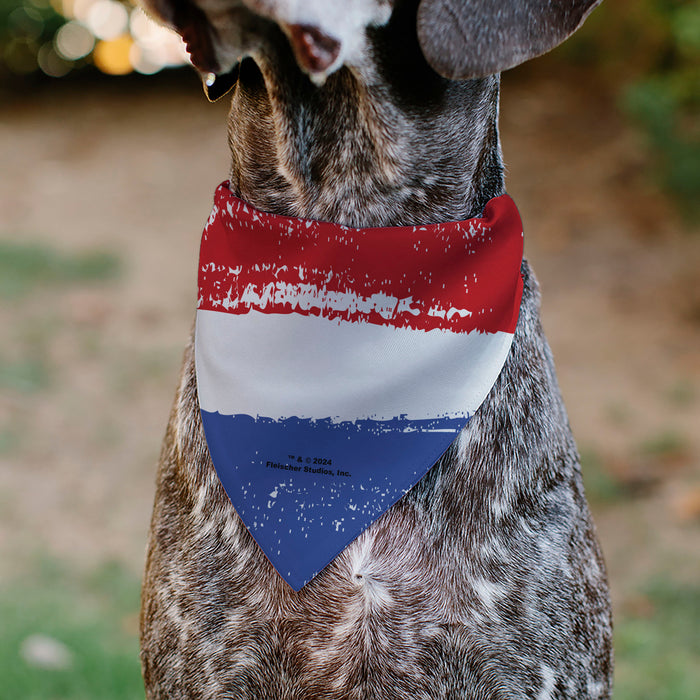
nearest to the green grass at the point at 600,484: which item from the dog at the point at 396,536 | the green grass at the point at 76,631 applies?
the green grass at the point at 76,631

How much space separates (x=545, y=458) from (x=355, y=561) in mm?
513

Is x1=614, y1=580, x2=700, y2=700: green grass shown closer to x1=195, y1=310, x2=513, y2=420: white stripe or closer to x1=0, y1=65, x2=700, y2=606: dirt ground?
x1=0, y1=65, x2=700, y2=606: dirt ground

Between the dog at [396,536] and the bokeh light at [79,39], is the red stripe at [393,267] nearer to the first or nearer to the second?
the dog at [396,536]

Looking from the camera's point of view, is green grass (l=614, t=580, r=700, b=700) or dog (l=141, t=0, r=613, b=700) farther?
green grass (l=614, t=580, r=700, b=700)

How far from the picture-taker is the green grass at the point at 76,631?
3.64 m

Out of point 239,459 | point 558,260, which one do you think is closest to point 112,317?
point 558,260

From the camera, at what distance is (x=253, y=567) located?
2152mm

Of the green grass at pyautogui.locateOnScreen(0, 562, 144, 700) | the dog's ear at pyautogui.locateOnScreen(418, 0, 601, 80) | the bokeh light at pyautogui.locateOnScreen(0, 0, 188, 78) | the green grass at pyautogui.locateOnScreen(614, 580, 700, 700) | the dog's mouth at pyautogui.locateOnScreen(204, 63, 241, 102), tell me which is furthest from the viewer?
the bokeh light at pyautogui.locateOnScreen(0, 0, 188, 78)

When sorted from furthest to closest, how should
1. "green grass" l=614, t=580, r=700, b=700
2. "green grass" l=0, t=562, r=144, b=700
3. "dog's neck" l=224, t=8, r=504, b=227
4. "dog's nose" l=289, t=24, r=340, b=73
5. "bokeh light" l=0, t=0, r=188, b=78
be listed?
1. "bokeh light" l=0, t=0, r=188, b=78
2. "green grass" l=614, t=580, r=700, b=700
3. "green grass" l=0, t=562, r=144, b=700
4. "dog's neck" l=224, t=8, r=504, b=227
5. "dog's nose" l=289, t=24, r=340, b=73

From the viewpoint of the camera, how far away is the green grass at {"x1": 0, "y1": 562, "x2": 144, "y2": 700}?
3.64 meters

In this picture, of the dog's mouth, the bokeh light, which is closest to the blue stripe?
the dog's mouth

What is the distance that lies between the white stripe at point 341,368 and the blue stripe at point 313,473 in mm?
35

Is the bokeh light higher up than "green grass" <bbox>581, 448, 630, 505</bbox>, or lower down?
higher up

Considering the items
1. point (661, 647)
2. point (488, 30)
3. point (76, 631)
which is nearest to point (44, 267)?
point (76, 631)
